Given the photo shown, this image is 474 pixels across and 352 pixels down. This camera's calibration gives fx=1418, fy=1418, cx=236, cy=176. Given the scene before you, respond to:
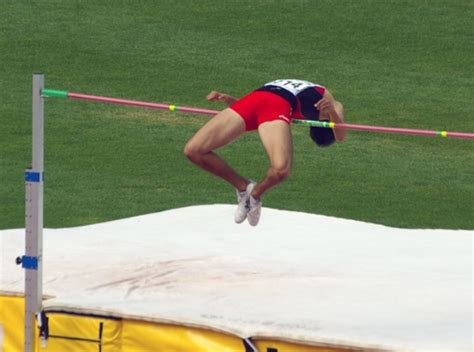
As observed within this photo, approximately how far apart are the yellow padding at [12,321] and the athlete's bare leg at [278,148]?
1.95 meters

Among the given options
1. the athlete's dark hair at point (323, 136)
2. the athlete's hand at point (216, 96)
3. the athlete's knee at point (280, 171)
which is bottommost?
the athlete's knee at point (280, 171)

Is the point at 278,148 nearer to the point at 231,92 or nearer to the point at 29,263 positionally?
the point at 29,263

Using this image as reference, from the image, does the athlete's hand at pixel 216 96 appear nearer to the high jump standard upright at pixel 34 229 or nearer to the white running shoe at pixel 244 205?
the white running shoe at pixel 244 205

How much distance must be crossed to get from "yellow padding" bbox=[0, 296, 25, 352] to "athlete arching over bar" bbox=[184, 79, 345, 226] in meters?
1.60

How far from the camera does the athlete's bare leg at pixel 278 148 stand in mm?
9742

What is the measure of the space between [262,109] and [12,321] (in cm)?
230

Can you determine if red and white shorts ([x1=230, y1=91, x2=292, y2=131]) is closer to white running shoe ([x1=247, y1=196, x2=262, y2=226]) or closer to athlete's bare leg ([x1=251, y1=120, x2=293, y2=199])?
athlete's bare leg ([x1=251, y1=120, x2=293, y2=199])

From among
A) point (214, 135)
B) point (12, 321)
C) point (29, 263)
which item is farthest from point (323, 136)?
point (12, 321)

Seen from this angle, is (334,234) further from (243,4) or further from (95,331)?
(243,4)

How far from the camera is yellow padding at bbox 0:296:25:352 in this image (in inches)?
389

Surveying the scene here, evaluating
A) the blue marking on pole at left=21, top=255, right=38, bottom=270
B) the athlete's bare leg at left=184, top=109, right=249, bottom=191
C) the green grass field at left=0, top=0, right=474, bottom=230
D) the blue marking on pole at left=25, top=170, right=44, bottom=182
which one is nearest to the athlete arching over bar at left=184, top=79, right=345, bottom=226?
the athlete's bare leg at left=184, top=109, right=249, bottom=191

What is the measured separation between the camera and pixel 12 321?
9945mm

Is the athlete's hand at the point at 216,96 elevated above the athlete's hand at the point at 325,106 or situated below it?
above

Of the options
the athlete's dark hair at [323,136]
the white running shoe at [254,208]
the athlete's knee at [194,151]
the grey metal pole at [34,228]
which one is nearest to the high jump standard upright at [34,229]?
the grey metal pole at [34,228]
